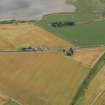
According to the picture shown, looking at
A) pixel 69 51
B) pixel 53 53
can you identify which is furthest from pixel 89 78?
pixel 53 53

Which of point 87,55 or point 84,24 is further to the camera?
point 84,24

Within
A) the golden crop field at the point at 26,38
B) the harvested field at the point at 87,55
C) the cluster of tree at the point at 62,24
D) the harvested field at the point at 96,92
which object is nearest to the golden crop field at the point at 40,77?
the harvested field at the point at 87,55

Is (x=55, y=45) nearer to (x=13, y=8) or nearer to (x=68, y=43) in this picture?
(x=68, y=43)

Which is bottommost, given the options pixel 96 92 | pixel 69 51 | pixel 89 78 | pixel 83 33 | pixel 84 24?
pixel 83 33


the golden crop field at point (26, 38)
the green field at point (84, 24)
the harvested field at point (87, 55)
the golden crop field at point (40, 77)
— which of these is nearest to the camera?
the golden crop field at point (40, 77)

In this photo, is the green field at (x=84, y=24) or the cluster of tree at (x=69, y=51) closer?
the cluster of tree at (x=69, y=51)

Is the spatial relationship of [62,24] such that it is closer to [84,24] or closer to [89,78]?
[84,24]

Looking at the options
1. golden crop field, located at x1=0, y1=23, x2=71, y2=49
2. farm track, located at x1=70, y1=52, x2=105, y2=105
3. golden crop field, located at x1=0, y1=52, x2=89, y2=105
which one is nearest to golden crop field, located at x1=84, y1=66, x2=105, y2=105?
farm track, located at x1=70, y1=52, x2=105, y2=105

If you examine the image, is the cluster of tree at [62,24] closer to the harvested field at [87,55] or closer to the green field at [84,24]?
the green field at [84,24]
